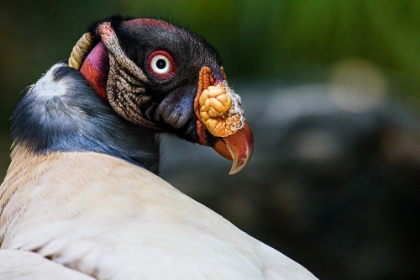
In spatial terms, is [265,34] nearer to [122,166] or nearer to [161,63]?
[161,63]

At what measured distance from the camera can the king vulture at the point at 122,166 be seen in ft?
3.90

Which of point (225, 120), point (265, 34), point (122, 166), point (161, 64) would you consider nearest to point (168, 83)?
point (161, 64)

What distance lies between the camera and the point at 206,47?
1675 mm

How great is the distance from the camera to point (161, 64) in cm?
165

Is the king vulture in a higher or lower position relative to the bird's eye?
lower

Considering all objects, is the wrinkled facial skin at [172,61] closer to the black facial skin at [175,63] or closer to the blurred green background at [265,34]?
the black facial skin at [175,63]

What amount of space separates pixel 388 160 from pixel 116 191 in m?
2.38

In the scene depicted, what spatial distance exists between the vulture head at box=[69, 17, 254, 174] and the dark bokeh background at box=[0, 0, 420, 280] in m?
1.56

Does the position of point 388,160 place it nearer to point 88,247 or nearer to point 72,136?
point 72,136

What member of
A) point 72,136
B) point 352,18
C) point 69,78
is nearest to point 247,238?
point 72,136

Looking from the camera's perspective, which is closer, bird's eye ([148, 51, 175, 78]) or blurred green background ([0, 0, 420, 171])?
bird's eye ([148, 51, 175, 78])

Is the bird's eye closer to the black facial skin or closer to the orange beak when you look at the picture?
the black facial skin

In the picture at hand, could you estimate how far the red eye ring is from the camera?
1634 mm

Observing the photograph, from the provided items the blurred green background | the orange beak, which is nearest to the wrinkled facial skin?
the orange beak
